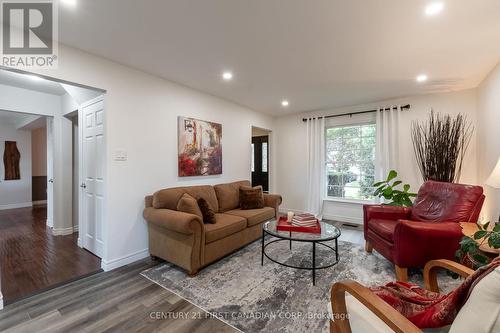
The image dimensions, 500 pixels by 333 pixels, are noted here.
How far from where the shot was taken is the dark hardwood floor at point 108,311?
1.63 meters

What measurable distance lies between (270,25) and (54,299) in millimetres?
3041

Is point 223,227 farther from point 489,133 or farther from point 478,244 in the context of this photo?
point 489,133

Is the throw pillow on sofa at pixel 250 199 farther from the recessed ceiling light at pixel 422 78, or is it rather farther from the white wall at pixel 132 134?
the recessed ceiling light at pixel 422 78

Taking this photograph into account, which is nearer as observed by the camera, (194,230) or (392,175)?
(194,230)

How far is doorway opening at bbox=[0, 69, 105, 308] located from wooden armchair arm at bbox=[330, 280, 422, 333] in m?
2.56

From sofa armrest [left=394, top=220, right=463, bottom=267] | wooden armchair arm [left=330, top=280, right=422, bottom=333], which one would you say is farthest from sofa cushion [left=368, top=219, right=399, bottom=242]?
wooden armchair arm [left=330, top=280, right=422, bottom=333]

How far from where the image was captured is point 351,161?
451cm

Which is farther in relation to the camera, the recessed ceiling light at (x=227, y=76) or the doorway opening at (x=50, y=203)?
the recessed ceiling light at (x=227, y=76)

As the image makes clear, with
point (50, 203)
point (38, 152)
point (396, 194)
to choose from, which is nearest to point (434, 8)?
point (396, 194)

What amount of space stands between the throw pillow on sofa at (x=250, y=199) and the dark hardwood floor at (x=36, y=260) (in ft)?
6.62

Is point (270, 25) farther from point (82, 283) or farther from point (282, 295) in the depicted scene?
point (82, 283)

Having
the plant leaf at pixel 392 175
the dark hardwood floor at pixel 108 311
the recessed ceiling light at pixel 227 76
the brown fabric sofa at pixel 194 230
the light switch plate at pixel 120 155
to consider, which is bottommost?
the dark hardwood floor at pixel 108 311

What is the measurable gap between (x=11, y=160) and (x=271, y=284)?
745 centimetres

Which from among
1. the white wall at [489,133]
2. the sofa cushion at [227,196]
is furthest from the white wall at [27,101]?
the white wall at [489,133]
